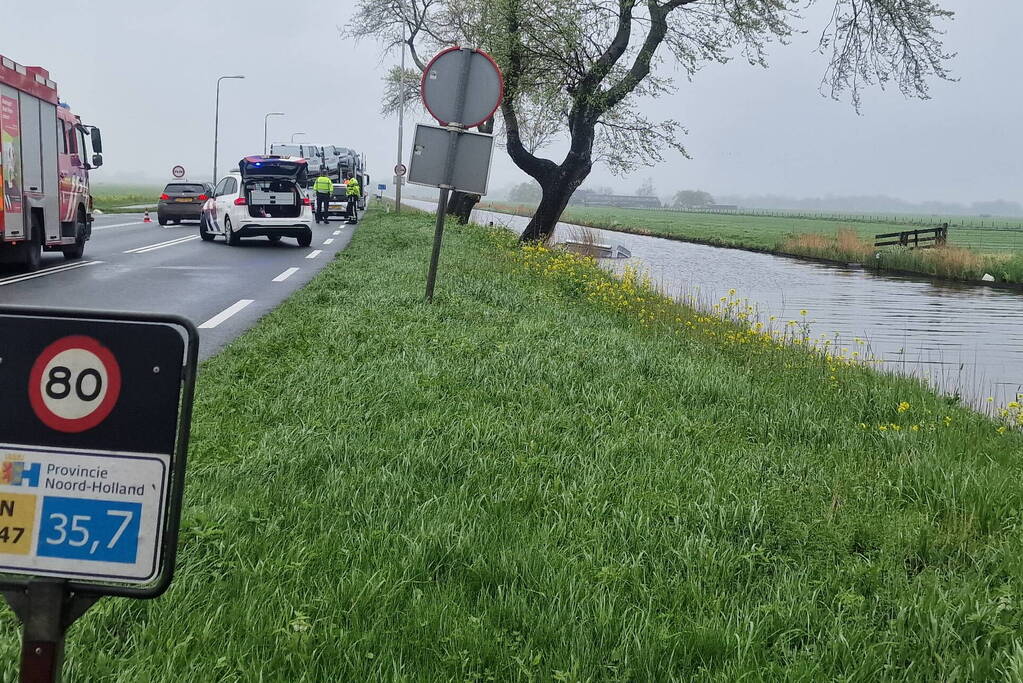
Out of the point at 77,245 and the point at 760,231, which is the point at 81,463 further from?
the point at 760,231

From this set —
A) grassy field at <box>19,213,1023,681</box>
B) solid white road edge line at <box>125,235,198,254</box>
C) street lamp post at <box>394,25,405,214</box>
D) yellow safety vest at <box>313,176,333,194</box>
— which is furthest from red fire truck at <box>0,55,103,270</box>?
street lamp post at <box>394,25,405,214</box>

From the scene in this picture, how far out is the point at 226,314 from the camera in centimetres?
1074

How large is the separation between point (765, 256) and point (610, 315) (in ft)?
94.8

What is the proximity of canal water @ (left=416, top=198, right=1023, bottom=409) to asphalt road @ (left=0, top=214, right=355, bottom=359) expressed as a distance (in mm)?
6955

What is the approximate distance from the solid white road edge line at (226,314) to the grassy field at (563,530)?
2814 mm

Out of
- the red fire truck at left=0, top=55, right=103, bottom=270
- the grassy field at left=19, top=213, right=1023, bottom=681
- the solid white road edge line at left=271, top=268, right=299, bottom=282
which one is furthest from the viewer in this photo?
the solid white road edge line at left=271, top=268, right=299, bottom=282

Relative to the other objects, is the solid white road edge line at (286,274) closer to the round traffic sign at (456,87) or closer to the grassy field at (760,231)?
the round traffic sign at (456,87)

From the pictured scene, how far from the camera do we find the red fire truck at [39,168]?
12.4m

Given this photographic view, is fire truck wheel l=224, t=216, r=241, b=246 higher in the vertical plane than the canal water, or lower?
higher

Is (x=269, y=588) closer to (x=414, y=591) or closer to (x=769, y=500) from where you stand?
(x=414, y=591)

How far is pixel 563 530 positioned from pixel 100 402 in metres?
2.23

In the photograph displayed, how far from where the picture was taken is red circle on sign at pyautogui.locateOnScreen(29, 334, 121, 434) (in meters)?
1.83

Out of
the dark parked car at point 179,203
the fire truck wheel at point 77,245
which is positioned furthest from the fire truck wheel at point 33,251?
the dark parked car at point 179,203

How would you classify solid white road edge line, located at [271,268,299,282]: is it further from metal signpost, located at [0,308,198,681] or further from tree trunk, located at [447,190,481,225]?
tree trunk, located at [447,190,481,225]
